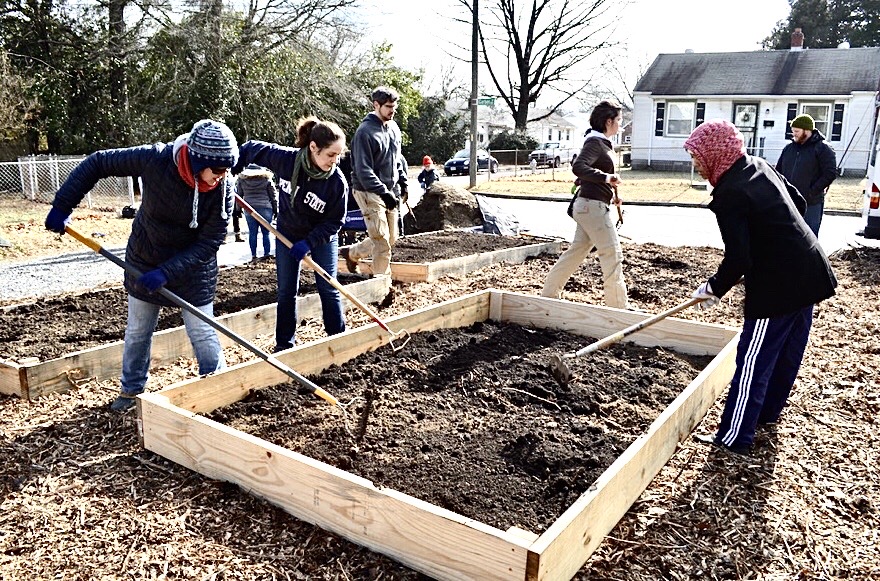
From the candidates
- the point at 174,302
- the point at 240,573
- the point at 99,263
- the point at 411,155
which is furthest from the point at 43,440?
the point at 411,155

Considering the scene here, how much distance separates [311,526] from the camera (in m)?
3.06

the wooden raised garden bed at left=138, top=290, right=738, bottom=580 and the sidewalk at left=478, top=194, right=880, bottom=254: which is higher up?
the sidewalk at left=478, top=194, right=880, bottom=254

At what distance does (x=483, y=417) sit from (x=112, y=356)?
2566 millimetres

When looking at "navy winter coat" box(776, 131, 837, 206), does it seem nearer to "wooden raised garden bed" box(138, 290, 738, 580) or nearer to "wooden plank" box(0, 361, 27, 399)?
"wooden raised garden bed" box(138, 290, 738, 580)

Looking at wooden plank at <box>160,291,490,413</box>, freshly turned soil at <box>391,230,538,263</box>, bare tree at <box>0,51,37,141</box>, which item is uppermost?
bare tree at <box>0,51,37,141</box>

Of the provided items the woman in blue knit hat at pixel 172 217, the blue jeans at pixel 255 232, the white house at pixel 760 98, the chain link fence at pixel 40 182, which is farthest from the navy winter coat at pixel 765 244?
the white house at pixel 760 98

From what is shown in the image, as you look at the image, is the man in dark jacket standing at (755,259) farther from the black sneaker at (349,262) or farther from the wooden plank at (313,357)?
the black sneaker at (349,262)

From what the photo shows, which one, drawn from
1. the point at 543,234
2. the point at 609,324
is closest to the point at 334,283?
the point at 609,324

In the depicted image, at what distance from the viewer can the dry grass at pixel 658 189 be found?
1973 centimetres

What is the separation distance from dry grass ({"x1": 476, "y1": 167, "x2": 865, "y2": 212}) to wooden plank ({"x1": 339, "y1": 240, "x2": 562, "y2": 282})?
10.9 m

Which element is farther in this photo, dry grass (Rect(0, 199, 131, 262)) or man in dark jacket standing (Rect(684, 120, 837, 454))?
dry grass (Rect(0, 199, 131, 262))

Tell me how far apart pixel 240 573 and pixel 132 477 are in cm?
102

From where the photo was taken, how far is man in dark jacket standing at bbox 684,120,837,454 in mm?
3576

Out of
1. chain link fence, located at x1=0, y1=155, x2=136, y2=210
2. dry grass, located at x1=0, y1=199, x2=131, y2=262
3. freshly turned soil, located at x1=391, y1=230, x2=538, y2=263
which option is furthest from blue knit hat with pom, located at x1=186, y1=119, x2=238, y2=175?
chain link fence, located at x1=0, y1=155, x2=136, y2=210
